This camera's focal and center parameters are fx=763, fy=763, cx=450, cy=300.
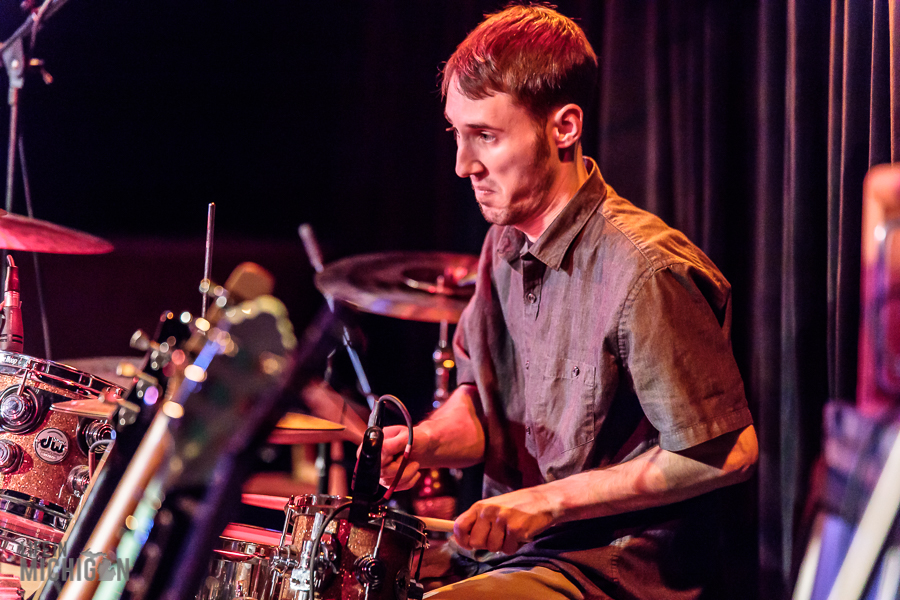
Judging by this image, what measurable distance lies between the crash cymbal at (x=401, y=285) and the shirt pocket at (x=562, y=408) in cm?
91

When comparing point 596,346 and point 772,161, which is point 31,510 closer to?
point 596,346

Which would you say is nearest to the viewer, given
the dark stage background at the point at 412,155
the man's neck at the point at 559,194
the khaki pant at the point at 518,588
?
the khaki pant at the point at 518,588

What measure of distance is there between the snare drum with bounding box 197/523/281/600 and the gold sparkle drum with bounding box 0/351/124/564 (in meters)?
0.48

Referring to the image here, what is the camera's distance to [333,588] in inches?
46.1

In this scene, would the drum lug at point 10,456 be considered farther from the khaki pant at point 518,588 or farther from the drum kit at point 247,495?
the khaki pant at point 518,588

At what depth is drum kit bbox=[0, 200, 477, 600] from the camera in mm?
1181

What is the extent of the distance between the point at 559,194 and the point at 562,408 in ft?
1.45

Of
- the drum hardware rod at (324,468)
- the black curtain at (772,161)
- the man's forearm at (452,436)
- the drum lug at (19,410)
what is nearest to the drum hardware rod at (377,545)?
the man's forearm at (452,436)

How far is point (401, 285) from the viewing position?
2631mm

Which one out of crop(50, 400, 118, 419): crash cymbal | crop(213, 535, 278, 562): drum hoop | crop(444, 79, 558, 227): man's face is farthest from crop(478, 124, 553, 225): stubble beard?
crop(50, 400, 118, 419): crash cymbal

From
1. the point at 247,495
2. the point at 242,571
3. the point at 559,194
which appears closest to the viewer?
the point at 242,571

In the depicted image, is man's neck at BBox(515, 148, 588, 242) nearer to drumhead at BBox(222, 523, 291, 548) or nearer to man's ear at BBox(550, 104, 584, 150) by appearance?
man's ear at BBox(550, 104, 584, 150)

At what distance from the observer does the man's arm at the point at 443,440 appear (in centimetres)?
149

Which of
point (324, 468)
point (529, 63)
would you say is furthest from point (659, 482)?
point (324, 468)
